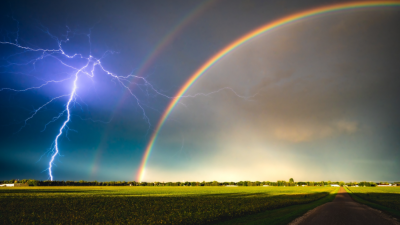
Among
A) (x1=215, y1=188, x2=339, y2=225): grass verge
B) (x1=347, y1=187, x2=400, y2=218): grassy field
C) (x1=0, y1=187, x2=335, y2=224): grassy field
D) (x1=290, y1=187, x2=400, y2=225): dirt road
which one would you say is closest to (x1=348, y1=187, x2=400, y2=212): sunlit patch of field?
(x1=347, y1=187, x2=400, y2=218): grassy field

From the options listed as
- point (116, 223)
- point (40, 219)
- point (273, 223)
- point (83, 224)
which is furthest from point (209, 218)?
point (40, 219)

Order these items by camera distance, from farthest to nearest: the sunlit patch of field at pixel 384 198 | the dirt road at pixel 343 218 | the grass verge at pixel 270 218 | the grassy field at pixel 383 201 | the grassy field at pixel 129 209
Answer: the sunlit patch of field at pixel 384 198
the grassy field at pixel 383 201
the grassy field at pixel 129 209
the grass verge at pixel 270 218
the dirt road at pixel 343 218

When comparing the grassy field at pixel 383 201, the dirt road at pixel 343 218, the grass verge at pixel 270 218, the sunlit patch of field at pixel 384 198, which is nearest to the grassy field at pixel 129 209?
the grass verge at pixel 270 218

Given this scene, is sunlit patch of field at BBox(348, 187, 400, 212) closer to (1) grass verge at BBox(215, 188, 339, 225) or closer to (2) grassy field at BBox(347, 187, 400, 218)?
(2) grassy field at BBox(347, 187, 400, 218)

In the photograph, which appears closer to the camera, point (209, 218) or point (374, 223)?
point (374, 223)

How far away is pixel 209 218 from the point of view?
17906 mm

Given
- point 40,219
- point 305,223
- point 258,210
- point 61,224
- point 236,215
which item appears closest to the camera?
point 305,223

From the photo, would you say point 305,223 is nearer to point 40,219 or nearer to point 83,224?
point 83,224

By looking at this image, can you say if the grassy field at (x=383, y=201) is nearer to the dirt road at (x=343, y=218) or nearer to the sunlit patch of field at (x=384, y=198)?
the sunlit patch of field at (x=384, y=198)

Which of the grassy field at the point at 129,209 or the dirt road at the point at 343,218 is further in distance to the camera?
the grassy field at the point at 129,209

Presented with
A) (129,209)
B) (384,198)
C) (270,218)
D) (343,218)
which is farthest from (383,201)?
(129,209)

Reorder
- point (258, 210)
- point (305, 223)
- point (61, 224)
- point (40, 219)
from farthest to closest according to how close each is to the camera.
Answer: point (258, 210)
point (40, 219)
point (61, 224)
point (305, 223)

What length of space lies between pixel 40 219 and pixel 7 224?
2168 mm

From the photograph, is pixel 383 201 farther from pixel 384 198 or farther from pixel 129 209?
pixel 129 209
